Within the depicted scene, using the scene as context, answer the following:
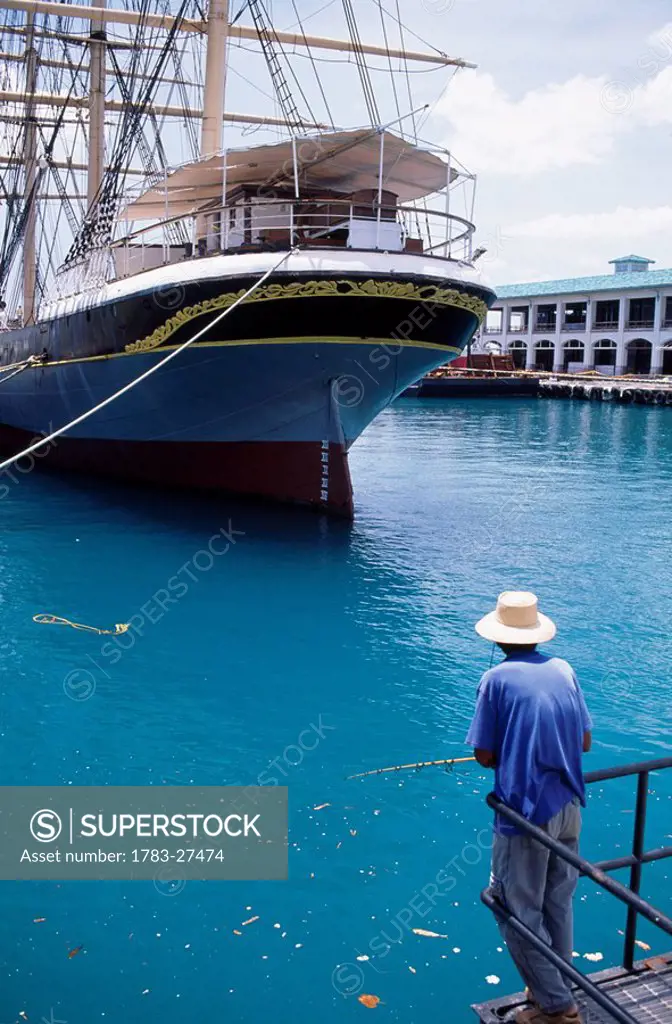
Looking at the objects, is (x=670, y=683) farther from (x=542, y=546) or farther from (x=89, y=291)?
(x=89, y=291)

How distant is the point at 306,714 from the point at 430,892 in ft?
10.7

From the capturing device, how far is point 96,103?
28.5 meters

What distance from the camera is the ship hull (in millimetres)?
15812

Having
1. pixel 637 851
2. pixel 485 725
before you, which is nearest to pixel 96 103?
pixel 485 725

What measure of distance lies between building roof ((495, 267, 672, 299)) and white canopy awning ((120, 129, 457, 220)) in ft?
201

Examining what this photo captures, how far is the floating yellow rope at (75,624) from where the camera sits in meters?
11.7

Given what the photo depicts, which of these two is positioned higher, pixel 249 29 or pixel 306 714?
pixel 249 29

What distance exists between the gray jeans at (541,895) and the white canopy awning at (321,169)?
13.4m

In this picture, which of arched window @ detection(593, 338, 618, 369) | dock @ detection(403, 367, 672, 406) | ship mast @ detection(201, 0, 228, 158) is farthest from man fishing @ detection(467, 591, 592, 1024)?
arched window @ detection(593, 338, 618, 369)

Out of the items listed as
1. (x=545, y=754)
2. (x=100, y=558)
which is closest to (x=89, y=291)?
(x=100, y=558)

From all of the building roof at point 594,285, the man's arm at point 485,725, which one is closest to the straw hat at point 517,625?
the man's arm at point 485,725

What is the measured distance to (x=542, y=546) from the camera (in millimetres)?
17422

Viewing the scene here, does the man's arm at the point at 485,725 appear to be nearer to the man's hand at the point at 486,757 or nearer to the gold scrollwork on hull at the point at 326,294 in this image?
the man's hand at the point at 486,757

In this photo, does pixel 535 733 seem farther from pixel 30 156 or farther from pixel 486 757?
pixel 30 156
